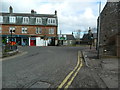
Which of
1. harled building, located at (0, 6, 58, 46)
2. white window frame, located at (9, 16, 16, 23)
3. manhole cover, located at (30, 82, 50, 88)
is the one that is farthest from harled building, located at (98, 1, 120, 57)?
white window frame, located at (9, 16, 16, 23)

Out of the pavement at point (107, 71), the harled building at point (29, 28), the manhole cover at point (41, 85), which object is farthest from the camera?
the harled building at point (29, 28)

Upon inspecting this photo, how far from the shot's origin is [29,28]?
4475 cm

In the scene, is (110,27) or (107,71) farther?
(110,27)

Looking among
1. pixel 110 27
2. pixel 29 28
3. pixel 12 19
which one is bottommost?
pixel 110 27

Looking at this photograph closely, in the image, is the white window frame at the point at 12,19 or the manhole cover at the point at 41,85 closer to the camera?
the manhole cover at the point at 41,85

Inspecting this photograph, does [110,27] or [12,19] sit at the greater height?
[12,19]

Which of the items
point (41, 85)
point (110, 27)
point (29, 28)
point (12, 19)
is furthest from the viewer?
point (12, 19)

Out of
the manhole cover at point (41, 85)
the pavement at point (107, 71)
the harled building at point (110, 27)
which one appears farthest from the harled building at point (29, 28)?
the manhole cover at point (41, 85)

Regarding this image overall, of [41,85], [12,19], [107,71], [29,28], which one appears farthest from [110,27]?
[12,19]

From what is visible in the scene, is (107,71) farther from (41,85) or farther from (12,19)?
(12,19)

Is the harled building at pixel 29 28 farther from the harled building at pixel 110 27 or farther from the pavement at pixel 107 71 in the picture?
the pavement at pixel 107 71

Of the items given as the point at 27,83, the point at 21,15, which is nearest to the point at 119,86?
the point at 27,83

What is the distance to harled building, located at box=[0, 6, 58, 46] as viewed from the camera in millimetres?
43812

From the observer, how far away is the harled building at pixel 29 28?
43.8 m
